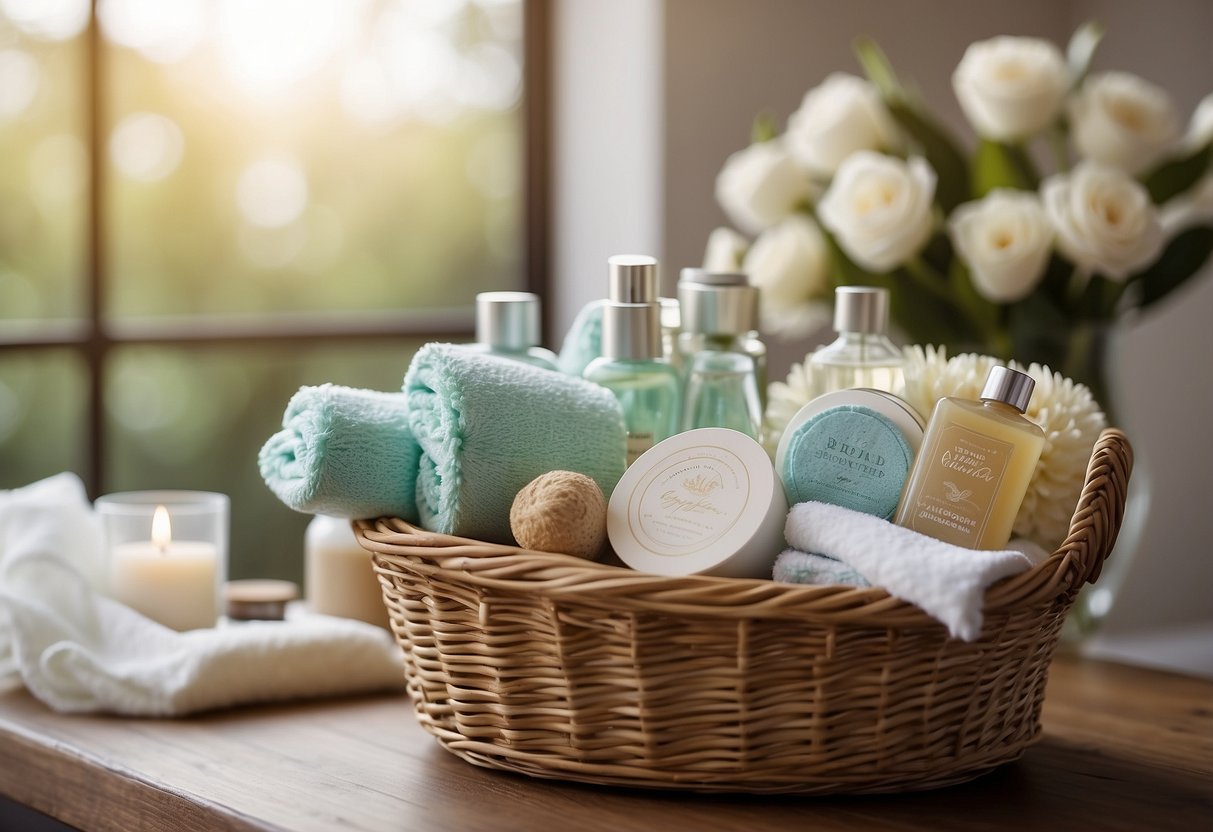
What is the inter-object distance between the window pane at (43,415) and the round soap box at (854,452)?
0.94m

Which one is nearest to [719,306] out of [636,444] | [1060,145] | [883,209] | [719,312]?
[719,312]

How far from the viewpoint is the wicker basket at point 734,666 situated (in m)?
0.59

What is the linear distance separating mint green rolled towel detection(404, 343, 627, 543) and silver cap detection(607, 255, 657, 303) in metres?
0.07

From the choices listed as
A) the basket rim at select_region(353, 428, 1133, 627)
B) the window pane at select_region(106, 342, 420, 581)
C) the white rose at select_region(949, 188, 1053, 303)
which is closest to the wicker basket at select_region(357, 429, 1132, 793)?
the basket rim at select_region(353, 428, 1133, 627)

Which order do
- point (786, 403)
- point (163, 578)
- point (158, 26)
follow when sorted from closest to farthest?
point (786, 403)
point (163, 578)
point (158, 26)

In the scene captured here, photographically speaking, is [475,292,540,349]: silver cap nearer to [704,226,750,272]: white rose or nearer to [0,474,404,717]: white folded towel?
[0,474,404,717]: white folded towel

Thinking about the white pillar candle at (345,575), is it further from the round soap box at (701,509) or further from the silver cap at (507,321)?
the round soap box at (701,509)

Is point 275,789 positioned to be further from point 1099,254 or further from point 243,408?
point 243,408

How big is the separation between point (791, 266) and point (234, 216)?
28.7 inches

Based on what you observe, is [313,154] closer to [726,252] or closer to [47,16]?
[47,16]

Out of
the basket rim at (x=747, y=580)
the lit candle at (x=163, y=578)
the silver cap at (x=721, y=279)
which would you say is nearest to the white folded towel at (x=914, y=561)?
the basket rim at (x=747, y=580)

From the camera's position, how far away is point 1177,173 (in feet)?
3.82

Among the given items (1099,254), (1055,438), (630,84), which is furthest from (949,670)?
(630,84)

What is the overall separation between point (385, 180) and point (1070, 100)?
2.76 ft
